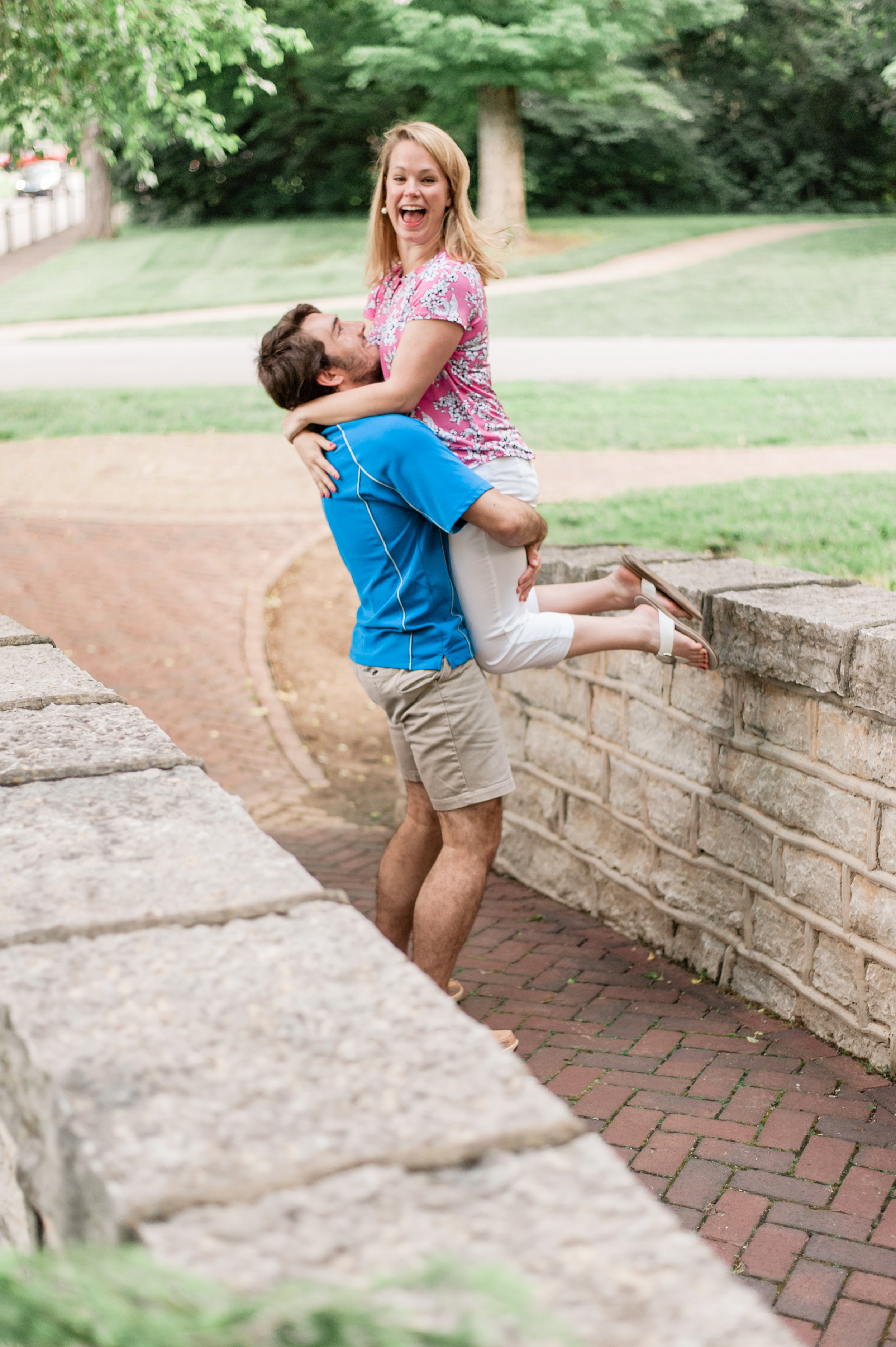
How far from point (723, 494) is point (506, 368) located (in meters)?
8.41

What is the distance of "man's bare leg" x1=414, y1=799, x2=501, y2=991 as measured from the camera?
11.4 feet

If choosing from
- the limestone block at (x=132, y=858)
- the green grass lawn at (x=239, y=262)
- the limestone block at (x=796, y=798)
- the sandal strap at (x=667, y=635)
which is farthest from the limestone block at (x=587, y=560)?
the green grass lawn at (x=239, y=262)

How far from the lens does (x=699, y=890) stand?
418 centimetres

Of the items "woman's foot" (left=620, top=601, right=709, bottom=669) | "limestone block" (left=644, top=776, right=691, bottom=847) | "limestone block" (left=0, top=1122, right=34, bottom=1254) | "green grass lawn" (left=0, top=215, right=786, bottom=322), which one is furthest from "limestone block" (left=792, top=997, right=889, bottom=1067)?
"green grass lawn" (left=0, top=215, right=786, bottom=322)

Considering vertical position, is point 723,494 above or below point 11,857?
below

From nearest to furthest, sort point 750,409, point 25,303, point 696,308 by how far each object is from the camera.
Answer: point 750,409, point 696,308, point 25,303

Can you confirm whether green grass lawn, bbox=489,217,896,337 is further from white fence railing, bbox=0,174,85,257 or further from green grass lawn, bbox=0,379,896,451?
white fence railing, bbox=0,174,85,257

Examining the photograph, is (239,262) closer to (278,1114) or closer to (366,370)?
→ (366,370)

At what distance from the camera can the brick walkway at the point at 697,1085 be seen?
8.83 feet

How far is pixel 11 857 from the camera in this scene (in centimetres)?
194

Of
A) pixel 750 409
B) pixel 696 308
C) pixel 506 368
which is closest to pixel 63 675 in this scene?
pixel 750 409

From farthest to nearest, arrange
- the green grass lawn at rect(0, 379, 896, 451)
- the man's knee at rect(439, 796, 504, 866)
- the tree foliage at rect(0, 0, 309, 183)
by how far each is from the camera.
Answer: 1. the green grass lawn at rect(0, 379, 896, 451)
2. the tree foliage at rect(0, 0, 309, 183)
3. the man's knee at rect(439, 796, 504, 866)

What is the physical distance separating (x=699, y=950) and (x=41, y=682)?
2.35 metres

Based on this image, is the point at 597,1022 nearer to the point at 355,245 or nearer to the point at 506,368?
the point at 506,368
